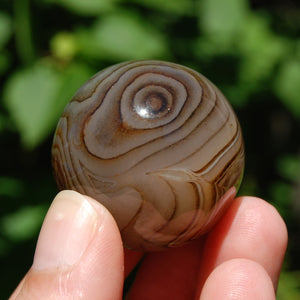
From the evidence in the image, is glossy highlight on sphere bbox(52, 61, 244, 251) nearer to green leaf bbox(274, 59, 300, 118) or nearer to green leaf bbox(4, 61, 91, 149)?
green leaf bbox(4, 61, 91, 149)

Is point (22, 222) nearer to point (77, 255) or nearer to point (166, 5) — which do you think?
point (77, 255)

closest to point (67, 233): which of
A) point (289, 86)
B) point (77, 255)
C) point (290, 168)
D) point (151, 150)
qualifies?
point (77, 255)

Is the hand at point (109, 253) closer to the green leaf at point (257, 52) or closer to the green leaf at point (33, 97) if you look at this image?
the green leaf at point (33, 97)

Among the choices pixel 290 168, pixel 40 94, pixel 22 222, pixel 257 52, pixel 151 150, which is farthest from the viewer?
pixel 290 168

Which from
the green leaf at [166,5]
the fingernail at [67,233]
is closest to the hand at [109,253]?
the fingernail at [67,233]

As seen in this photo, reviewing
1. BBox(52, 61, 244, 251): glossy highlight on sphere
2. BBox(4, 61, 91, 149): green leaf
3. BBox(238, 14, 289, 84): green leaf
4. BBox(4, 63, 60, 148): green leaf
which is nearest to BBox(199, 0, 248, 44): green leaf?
BBox(238, 14, 289, 84): green leaf

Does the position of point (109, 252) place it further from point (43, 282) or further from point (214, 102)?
point (214, 102)
